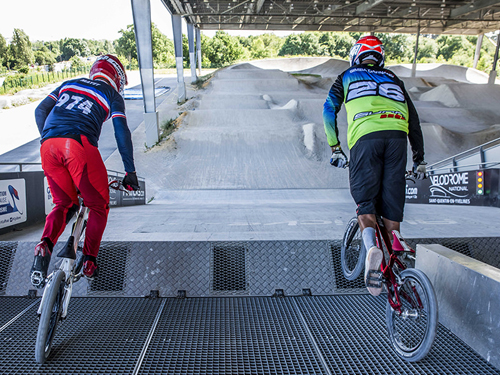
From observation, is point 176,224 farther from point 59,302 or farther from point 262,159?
point 262,159

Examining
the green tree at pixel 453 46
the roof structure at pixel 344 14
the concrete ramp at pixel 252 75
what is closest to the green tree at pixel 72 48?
the roof structure at pixel 344 14

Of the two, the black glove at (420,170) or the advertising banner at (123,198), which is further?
the advertising banner at (123,198)

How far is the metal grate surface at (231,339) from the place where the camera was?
7.50 ft

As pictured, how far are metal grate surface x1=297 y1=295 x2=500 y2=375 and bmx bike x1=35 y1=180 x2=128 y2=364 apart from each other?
1808mm

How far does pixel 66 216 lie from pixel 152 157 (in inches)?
635

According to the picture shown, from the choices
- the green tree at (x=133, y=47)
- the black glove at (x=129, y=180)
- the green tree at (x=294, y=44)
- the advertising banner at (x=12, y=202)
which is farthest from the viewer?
the green tree at (x=133, y=47)

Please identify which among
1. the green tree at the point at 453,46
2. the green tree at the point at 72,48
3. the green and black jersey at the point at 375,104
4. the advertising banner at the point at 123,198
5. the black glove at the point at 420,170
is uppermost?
the green tree at the point at 72,48

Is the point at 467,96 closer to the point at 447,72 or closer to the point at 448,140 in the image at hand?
the point at 448,140

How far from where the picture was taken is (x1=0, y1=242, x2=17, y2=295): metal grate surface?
11.4ft

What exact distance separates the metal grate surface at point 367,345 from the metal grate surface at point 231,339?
134mm

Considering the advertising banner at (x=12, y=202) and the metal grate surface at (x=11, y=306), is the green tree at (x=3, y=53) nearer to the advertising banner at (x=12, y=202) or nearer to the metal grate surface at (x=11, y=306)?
the advertising banner at (x=12, y=202)

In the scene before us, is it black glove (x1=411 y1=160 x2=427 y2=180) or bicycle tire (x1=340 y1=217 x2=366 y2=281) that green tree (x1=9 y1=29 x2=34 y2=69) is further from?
black glove (x1=411 y1=160 x2=427 y2=180)

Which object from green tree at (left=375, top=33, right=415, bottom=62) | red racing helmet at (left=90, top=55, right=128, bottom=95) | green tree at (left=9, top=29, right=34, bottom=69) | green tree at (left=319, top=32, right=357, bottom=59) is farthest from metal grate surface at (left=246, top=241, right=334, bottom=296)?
green tree at (left=319, top=32, right=357, bottom=59)

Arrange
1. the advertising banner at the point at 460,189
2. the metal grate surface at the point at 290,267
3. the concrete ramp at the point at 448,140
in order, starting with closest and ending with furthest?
the metal grate surface at the point at 290,267, the advertising banner at the point at 460,189, the concrete ramp at the point at 448,140
